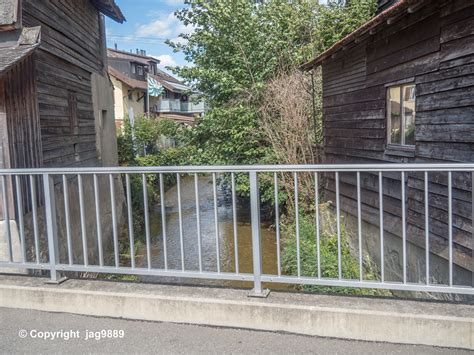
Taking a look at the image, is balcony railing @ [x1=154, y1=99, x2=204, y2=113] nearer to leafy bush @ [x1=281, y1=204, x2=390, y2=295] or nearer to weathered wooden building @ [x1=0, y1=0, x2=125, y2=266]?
weathered wooden building @ [x1=0, y1=0, x2=125, y2=266]

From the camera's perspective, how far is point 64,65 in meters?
9.07

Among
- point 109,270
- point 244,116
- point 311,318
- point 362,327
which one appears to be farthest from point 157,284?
point 244,116

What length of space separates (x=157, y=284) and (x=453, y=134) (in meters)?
4.16

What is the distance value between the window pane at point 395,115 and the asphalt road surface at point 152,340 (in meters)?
5.09

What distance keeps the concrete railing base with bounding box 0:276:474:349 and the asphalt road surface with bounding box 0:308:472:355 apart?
0.21 ft

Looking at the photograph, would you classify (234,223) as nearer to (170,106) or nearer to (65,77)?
(65,77)

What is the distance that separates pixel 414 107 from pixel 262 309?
4758 mm

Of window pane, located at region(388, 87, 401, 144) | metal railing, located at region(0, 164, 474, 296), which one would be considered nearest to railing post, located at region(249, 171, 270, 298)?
metal railing, located at region(0, 164, 474, 296)

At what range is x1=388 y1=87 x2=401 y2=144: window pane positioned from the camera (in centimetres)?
734

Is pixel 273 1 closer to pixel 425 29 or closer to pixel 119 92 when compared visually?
pixel 425 29

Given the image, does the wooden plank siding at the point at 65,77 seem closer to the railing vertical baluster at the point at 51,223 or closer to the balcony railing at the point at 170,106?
the railing vertical baluster at the point at 51,223

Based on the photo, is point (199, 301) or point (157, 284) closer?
point (199, 301)

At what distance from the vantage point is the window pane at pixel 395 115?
7.34 m

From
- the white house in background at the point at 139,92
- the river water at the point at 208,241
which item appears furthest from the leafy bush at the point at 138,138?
the white house in background at the point at 139,92
